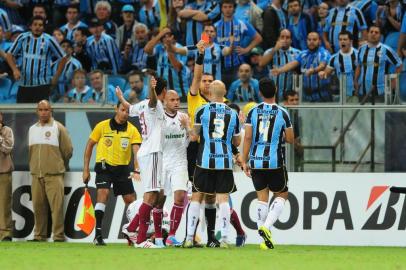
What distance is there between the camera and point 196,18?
21.7 metres

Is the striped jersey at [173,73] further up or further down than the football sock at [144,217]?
further up

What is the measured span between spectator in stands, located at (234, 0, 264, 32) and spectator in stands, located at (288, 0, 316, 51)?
0.57m

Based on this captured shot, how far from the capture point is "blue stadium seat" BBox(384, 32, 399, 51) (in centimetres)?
2073

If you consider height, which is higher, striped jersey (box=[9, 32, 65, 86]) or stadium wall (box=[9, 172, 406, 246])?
striped jersey (box=[9, 32, 65, 86])

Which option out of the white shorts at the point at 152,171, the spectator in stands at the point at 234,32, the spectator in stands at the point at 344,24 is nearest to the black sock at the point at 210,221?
the white shorts at the point at 152,171

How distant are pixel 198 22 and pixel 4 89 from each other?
4212 millimetres

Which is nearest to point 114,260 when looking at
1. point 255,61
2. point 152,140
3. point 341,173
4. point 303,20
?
point 152,140

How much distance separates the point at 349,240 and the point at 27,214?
5099 millimetres

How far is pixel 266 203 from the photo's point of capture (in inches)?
581

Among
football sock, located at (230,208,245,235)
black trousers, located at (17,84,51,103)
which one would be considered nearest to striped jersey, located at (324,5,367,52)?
black trousers, located at (17,84,51,103)

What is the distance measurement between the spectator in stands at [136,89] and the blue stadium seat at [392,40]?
4867mm

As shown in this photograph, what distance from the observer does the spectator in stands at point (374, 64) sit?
18219 mm

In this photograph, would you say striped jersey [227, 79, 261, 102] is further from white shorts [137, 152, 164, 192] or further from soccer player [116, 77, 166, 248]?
white shorts [137, 152, 164, 192]

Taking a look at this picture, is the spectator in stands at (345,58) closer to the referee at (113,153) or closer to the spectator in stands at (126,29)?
the referee at (113,153)
